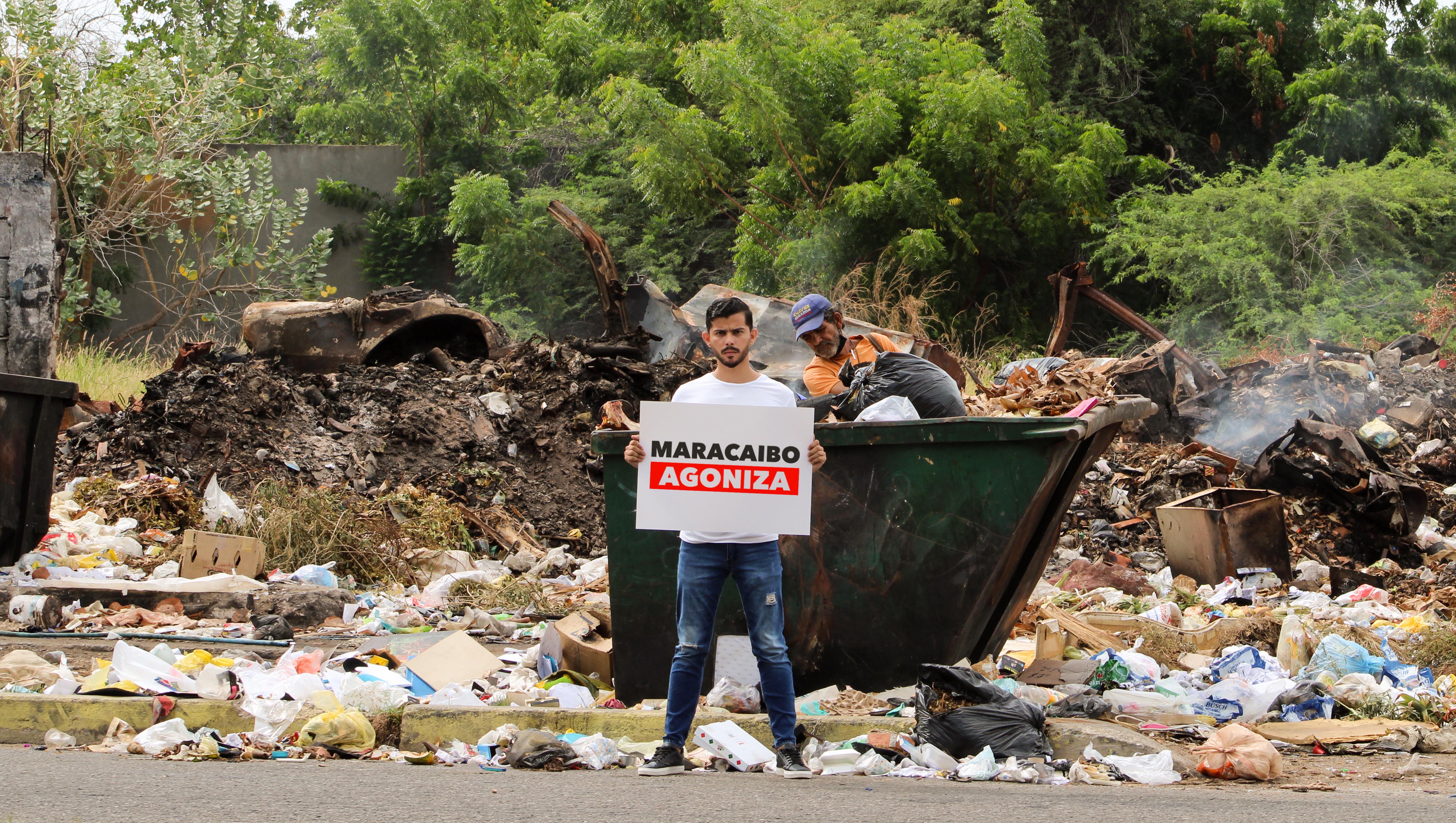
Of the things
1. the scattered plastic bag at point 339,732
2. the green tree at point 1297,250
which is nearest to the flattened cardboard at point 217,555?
the scattered plastic bag at point 339,732

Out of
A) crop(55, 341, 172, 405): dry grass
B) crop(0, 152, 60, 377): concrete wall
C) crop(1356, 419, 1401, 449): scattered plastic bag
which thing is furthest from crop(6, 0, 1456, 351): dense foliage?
crop(0, 152, 60, 377): concrete wall

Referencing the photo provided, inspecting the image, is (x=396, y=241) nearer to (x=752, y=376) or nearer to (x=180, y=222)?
(x=180, y=222)

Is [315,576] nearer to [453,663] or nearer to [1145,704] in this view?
[453,663]

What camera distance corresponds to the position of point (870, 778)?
376 cm

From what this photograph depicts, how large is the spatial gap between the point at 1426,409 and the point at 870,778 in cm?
1032

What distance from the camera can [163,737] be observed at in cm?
400

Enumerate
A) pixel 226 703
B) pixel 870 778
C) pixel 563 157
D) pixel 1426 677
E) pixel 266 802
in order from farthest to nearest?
1. pixel 563 157
2. pixel 1426 677
3. pixel 226 703
4. pixel 870 778
5. pixel 266 802

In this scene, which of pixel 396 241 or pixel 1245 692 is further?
pixel 396 241

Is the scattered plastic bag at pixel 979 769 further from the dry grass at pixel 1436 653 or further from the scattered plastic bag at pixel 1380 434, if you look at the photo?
the scattered plastic bag at pixel 1380 434

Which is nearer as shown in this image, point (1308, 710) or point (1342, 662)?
Answer: point (1308, 710)

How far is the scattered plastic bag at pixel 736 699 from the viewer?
14.1ft

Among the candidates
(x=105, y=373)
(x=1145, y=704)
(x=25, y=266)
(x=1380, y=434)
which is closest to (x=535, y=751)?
(x=1145, y=704)

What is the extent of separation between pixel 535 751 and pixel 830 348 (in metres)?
2.84

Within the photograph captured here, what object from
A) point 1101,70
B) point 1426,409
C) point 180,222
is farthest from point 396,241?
point 1426,409
